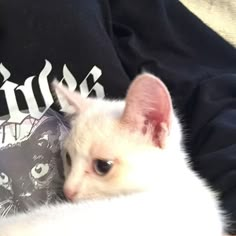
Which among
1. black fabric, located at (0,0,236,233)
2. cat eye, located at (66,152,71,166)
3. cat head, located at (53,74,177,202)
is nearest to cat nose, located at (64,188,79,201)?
cat head, located at (53,74,177,202)

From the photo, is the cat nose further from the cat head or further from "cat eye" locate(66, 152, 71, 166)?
"cat eye" locate(66, 152, 71, 166)

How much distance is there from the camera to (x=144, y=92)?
96 cm

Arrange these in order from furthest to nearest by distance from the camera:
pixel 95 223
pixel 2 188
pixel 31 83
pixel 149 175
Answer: pixel 31 83, pixel 2 188, pixel 149 175, pixel 95 223

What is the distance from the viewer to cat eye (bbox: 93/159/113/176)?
1050mm

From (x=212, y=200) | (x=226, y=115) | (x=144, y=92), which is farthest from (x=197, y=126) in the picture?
(x=144, y=92)

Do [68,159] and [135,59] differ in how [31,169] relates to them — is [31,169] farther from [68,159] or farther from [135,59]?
[135,59]

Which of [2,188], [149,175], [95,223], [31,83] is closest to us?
[95,223]

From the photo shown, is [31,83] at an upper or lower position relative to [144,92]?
lower

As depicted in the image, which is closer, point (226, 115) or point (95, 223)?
point (95, 223)

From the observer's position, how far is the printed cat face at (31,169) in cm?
114

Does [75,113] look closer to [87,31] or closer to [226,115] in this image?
[87,31]

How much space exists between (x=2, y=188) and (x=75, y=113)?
0.72 ft

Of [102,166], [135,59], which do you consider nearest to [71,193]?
Answer: [102,166]

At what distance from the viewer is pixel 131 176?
3.42 ft
